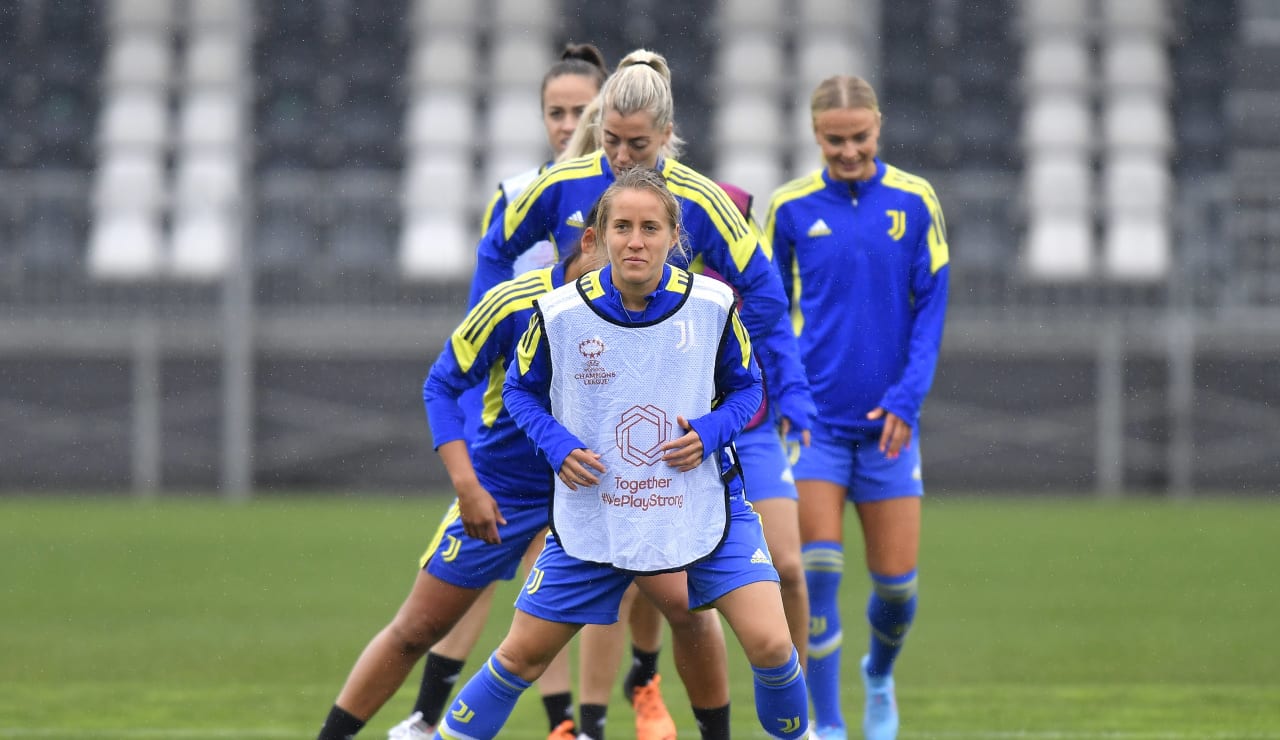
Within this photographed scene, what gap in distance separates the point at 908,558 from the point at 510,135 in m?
19.8

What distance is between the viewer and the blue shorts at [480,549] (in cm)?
500

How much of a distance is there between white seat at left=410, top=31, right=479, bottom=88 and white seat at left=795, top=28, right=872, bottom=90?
15.8 feet

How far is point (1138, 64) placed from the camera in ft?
81.9

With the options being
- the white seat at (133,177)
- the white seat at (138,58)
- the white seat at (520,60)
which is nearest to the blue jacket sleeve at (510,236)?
the white seat at (133,177)

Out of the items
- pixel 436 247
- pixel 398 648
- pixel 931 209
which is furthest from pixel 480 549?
pixel 436 247

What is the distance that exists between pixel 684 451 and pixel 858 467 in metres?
1.79

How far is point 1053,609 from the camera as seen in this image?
1042 centimetres

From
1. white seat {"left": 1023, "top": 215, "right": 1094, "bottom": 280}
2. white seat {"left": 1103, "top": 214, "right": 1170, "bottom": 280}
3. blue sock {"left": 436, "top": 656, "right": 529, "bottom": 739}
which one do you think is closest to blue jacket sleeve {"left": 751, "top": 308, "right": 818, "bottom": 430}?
blue sock {"left": 436, "top": 656, "right": 529, "bottom": 739}

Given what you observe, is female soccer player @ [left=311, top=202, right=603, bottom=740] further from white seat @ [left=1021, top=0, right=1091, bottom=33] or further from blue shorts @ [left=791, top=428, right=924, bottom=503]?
white seat @ [left=1021, top=0, right=1091, bottom=33]

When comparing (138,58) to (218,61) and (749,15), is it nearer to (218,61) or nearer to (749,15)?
(218,61)

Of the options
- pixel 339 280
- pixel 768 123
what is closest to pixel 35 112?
pixel 339 280

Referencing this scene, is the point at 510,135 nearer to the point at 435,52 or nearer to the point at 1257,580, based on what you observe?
the point at 435,52

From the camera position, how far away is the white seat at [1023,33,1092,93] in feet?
82.1

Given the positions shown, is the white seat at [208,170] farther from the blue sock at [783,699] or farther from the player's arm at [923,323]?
the blue sock at [783,699]
